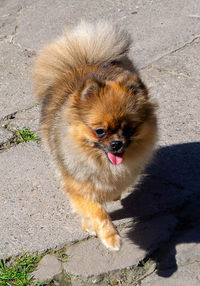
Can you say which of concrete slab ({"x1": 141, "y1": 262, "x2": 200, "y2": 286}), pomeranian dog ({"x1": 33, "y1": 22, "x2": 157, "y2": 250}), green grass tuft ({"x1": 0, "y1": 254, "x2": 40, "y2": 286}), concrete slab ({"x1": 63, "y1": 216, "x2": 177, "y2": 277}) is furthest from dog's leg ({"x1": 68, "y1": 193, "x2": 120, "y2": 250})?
green grass tuft ({"x1": 0, "y1": 254, "x2": 40, "y2": 286})

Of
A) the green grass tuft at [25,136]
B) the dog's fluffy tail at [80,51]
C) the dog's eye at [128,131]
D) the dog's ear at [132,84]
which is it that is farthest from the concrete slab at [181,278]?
the green grass tuft at [25,136]

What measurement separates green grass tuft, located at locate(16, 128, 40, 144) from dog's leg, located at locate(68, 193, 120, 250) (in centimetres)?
113

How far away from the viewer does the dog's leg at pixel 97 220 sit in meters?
3.01

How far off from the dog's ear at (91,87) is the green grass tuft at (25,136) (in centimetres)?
139

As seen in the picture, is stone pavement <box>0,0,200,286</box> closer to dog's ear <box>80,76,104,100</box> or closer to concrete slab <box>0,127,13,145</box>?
concrete slab <box>0,127,13,145</box>

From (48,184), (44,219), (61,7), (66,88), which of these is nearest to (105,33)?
(66,88)

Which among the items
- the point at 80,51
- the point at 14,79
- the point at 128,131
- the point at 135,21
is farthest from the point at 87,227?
the point at 135,21

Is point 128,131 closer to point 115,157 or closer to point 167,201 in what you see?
point 115,157

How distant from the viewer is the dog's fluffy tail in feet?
12.1

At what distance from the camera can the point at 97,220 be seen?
312 cm

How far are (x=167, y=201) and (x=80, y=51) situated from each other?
1278mm

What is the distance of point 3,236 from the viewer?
10.9 feet

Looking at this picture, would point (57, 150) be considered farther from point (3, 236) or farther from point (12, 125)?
point (12, 125)

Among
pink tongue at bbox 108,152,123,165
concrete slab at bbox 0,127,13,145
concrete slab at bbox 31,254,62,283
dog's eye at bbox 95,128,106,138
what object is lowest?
concrete slab at bbox 31,254,62,283
